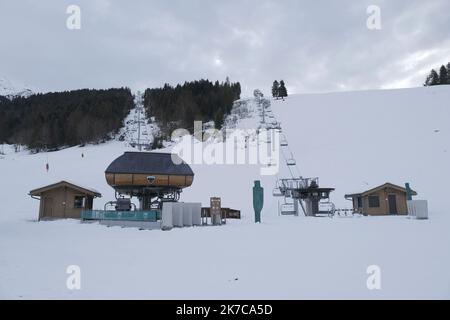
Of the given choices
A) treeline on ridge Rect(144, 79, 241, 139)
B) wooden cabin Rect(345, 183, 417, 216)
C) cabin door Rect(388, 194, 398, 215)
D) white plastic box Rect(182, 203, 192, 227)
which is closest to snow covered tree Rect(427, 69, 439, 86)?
treeline on ridge Rect(144, 79, 241, 139)

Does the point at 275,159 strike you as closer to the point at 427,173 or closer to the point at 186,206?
the point at 427,173

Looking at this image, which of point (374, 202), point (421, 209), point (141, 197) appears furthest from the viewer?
point (374, 202)

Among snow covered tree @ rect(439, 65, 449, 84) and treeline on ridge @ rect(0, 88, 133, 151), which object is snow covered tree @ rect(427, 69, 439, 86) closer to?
snow covered tree @ rect(439, 65, 449, 84)

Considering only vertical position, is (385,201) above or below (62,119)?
below

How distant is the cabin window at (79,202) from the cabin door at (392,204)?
25220 millimetres

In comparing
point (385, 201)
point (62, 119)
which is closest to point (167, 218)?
point (385, 201)

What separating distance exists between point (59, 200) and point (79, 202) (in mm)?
1562

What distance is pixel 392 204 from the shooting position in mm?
28469

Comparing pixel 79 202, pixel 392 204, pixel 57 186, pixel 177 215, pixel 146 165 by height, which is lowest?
pixel 177 215

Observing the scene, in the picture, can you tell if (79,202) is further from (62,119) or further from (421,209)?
(62,119)

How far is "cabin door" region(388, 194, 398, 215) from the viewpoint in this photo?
93.0ft

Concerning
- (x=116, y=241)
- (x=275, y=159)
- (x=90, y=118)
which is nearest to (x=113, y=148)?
(x=90, y=118)

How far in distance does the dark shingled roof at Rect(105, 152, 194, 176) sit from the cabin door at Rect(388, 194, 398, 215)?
16646mm

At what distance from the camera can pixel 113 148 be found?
217 ft
